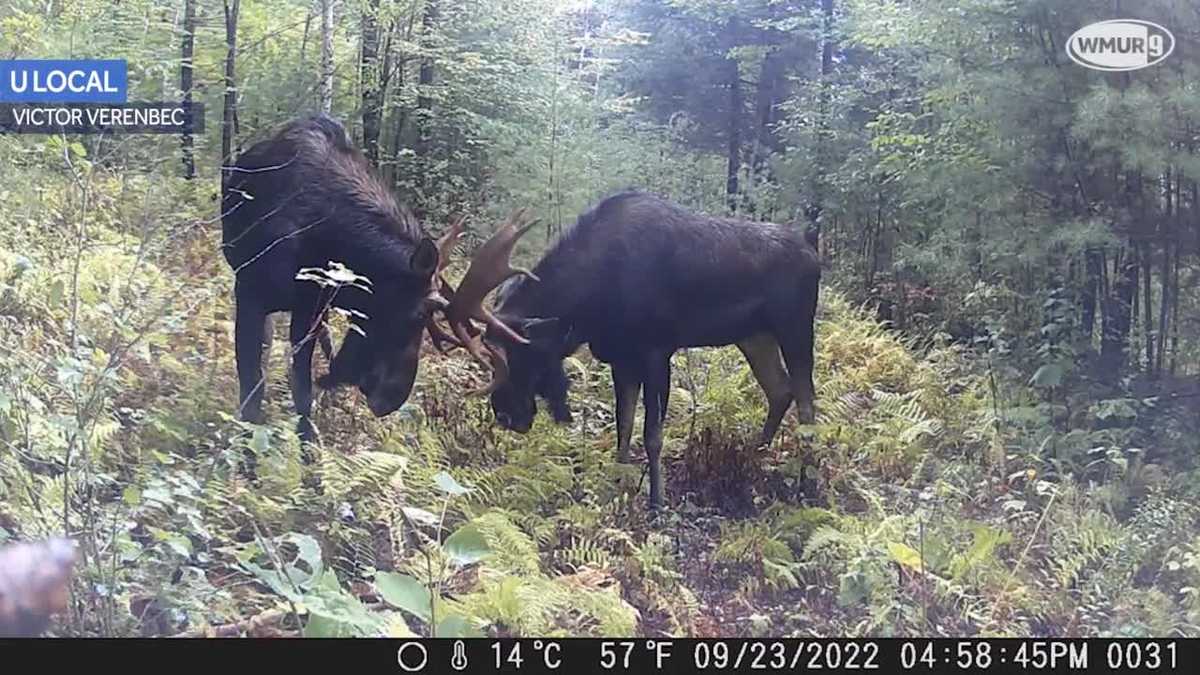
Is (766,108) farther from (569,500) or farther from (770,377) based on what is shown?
(569,500)

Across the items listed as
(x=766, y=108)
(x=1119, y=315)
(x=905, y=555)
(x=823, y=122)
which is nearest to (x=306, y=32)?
(x=766, y=108)

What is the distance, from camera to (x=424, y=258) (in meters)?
2.25

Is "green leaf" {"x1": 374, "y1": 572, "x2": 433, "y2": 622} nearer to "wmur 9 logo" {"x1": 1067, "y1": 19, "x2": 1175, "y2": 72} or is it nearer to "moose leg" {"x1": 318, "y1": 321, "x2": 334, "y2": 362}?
"moose leg" {"x1": 318, "y1": 321, "x2": 334, "y2": 362}

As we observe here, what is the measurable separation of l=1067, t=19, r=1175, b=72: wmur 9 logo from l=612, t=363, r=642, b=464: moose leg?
1.01 metres

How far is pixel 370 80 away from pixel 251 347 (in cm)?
56

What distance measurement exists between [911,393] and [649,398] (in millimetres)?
500

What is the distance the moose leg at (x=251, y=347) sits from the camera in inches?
88.6

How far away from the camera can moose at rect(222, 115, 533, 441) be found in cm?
227

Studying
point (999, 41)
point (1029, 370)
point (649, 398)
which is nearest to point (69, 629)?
point (649, 398)

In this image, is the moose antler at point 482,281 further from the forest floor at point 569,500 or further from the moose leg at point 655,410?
the moose leg at point 655,410

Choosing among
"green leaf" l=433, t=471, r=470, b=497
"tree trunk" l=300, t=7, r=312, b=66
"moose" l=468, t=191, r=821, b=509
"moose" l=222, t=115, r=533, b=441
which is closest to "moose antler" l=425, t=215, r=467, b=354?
"moose" l=222, t=115, r=533, b=441

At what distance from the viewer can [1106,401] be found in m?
2.19

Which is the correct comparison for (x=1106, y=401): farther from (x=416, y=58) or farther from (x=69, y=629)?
(x=69, y=629)
